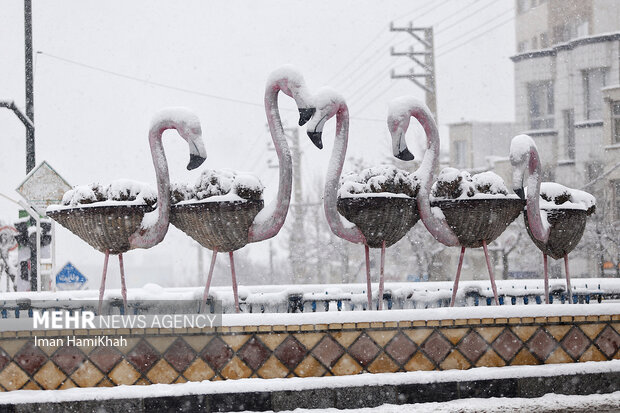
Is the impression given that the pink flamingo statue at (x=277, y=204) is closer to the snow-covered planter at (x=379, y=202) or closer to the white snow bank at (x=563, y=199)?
the snow-covered planter at (x=379, y=202)

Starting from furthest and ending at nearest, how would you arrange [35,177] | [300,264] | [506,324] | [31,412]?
[300,264]
[35,177]
[506,324]
[31,412]

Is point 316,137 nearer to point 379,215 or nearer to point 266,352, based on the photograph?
point 379,215

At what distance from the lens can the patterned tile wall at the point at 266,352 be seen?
22.4 ft

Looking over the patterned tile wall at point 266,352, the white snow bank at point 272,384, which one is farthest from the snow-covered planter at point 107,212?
the white snow bank at point 272,384

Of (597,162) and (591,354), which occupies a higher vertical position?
(597,162)

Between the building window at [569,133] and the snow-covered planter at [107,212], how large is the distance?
26.1 metres

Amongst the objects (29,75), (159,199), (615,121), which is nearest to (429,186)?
(159,199)

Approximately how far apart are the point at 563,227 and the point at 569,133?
2430 centimetres

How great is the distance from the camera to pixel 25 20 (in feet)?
46.8

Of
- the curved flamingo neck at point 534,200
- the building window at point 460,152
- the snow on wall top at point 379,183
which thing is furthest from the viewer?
the building window at point 460,152

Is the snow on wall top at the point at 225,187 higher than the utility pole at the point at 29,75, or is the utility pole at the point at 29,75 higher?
the utility pole at the point at 29,75

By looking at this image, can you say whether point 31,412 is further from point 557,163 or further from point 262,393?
point 557,163

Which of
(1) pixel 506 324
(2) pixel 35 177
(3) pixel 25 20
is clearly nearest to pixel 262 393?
(1) pixel 506 324

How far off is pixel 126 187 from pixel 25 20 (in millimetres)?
8192
